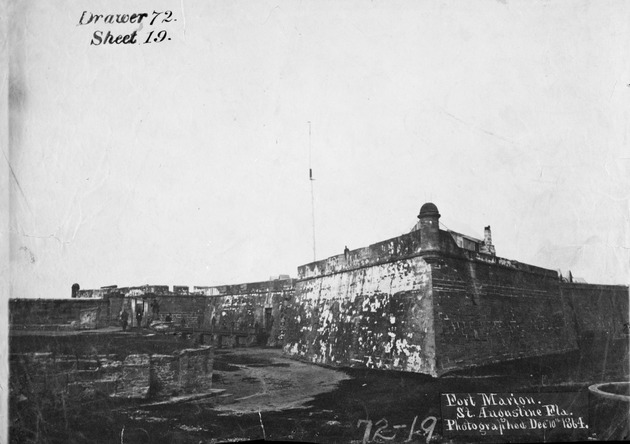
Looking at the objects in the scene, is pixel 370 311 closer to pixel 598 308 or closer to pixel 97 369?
pixel 598 308

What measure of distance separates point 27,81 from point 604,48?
774 cm

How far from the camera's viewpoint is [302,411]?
229 inches

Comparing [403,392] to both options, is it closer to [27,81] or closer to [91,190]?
[91,190]

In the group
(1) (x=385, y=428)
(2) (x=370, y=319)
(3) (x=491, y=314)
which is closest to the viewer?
(1) (x=385, y=428)

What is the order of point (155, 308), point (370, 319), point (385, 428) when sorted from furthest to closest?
1. point (370, 319)
2. point (155, 308)
3. point (385, 428)

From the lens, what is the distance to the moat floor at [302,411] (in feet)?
18.4

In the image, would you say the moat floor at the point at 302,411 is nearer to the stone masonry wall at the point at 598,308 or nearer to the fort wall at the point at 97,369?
the fort wall at the point at 97,369

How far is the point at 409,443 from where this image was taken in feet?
18.1

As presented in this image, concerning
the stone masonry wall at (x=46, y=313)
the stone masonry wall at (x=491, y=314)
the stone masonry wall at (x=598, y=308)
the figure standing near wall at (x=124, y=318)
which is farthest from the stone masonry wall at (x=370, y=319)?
the stone masonry wall at (x=46, y=313)
